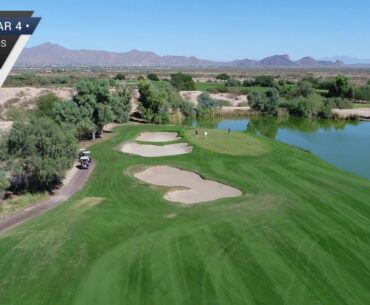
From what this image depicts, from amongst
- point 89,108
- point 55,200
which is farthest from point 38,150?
point 89,108

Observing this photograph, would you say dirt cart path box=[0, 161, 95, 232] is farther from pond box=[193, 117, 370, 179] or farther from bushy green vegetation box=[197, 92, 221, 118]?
bushy green vegetation box=[197, 92, 221, 118]

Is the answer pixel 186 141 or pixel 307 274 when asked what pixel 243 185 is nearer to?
pixel 307 274

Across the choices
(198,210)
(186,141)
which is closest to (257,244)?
(198,210)

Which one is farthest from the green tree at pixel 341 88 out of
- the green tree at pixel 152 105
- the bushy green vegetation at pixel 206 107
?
the green tree at pixel 152 105

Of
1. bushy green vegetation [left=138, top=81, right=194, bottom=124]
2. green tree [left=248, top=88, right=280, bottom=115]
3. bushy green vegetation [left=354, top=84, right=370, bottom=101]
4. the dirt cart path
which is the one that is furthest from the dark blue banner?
bushy green vegetation [left=354, top=84, right=370, bottom=101]

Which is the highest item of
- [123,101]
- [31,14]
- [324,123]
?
[31,14]

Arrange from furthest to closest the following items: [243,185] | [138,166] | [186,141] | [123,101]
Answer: [123,101] < [186,141] < [138,166] < [243,185]
